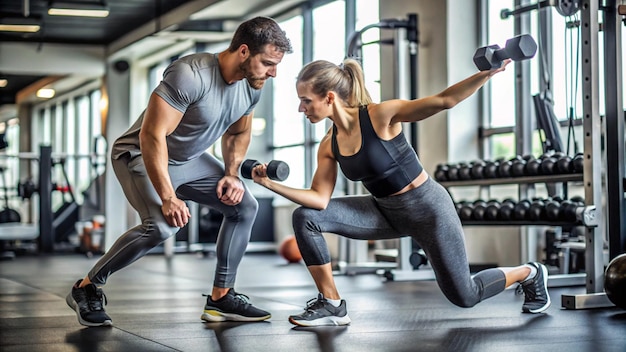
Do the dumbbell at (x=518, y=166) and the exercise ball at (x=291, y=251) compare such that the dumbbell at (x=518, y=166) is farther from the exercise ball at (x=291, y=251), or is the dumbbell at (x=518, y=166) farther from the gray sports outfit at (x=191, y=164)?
the exercise ball at (x=291, y=251)

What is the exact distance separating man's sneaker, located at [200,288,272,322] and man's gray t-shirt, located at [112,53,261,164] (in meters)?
0.55

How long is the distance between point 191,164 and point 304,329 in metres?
0.71

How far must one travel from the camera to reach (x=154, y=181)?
274 cm

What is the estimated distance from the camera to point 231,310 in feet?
10.3

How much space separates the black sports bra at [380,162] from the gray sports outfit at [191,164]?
1.47 ft

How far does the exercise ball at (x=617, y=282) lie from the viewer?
10.6 feet

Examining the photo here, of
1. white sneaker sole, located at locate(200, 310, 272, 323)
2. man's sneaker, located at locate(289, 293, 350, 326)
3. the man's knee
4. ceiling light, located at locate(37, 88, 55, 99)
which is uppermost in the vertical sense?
ceiling light, located at locate(37, 88, 55, 99)

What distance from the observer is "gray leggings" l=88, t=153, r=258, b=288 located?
2.87 m

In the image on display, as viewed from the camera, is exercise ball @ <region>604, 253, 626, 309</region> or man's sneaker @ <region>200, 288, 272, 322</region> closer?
man's sneaker @ <region>200, 288, 272, 322</region>

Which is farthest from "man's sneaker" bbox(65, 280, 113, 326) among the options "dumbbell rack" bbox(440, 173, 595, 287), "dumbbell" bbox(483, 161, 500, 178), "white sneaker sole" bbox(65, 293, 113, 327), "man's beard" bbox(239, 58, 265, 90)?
"dumbbell" bbox(483, 161, 500, 178)

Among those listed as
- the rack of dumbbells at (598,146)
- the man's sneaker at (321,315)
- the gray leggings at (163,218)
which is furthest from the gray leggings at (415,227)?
the rack of dumbbells at (598,146)

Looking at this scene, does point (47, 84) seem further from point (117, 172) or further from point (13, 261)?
point (117, 172)

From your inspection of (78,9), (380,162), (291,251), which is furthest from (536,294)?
(78,9)

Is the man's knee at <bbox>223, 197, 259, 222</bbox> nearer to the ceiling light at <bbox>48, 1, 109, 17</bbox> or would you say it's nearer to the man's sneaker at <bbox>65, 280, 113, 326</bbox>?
the man's sneaker at <bbox>65, 280, 113, 326</bbox>
